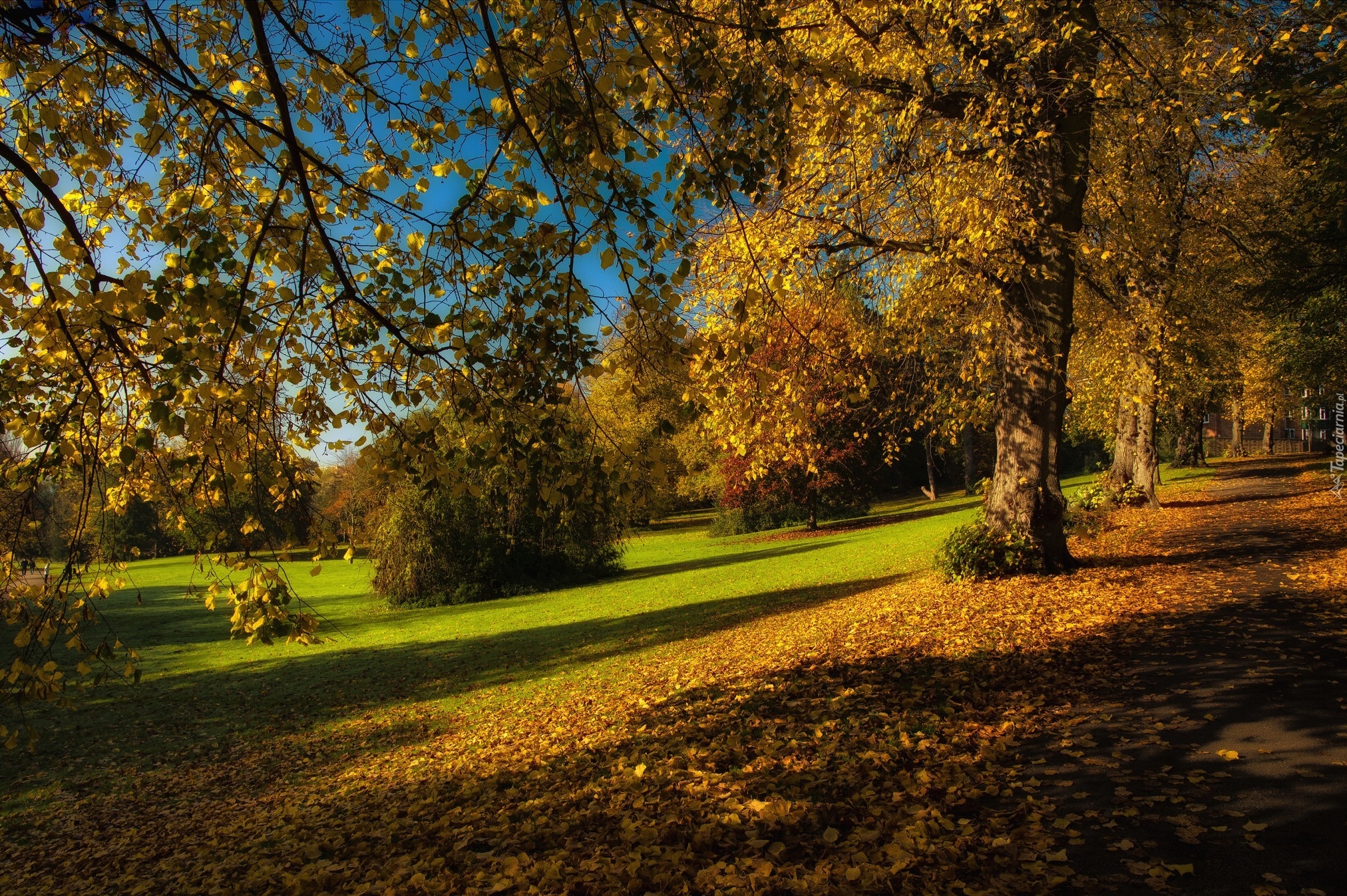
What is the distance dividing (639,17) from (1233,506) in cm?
2075

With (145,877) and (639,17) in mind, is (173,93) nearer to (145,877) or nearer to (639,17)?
(639,17)

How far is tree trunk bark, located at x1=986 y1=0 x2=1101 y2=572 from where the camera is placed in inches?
351

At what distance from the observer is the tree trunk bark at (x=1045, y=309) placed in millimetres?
8914

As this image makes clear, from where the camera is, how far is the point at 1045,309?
364 inches

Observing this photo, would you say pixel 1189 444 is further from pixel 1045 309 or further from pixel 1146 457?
pixel 1045 309

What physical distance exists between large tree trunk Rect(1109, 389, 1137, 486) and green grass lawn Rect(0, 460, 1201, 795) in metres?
5.03

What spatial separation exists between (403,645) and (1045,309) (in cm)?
1277

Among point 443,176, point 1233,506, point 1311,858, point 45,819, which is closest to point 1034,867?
point 1311,858

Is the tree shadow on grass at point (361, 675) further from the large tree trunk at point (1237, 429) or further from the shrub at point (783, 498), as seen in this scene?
the large tree trunk at point (1237, 429)

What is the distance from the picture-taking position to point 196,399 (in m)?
3.61

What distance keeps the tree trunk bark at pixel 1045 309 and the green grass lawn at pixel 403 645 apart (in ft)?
11.6

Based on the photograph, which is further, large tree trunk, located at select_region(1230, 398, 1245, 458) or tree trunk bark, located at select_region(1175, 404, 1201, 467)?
large tree trunk, located at select_region(1230, 398, 1245, 458)

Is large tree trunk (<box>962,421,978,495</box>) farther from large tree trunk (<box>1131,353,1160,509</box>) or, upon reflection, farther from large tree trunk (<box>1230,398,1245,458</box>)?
large tree trunk (<box>1131,353,1160,509</box>)

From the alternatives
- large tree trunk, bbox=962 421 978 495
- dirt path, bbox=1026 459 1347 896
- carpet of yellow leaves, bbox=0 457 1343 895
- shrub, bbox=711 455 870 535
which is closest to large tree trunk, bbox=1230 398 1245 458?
large tree trunk, bbox=962 421 978 495
